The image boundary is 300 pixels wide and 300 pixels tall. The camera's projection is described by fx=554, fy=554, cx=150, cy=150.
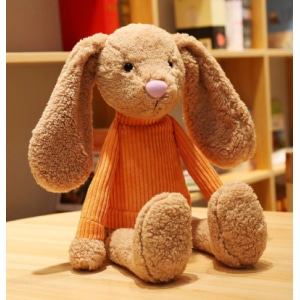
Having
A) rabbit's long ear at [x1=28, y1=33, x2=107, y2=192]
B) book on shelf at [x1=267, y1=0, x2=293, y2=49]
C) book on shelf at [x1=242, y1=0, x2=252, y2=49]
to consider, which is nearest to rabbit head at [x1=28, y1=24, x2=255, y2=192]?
rabbit's long ear at [x1=28, y1=33, x2=107, y2=192]

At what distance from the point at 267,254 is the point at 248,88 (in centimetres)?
134

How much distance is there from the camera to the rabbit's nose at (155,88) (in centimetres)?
75

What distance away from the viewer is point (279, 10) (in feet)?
8.10

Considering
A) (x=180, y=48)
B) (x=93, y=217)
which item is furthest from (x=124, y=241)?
(x=180, y=48)

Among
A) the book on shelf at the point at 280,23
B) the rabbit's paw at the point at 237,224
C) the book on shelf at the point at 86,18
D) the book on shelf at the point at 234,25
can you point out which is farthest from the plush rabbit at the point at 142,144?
the book on shelf at the point at 280,23

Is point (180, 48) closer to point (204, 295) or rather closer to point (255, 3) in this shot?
point (204, 295)

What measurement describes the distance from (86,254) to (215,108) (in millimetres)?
299

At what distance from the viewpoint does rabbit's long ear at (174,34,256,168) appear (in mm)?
853

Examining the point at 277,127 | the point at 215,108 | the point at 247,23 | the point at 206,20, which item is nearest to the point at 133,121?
the point at 215,108

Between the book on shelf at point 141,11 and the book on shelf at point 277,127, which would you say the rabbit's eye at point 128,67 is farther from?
the book on shelf at point 277,127

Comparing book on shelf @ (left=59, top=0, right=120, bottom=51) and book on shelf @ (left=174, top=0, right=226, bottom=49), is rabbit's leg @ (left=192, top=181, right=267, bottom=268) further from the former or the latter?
book on shelf @ (left=174, top=0, right=226, bottom=49)

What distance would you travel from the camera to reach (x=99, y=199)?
799 mm

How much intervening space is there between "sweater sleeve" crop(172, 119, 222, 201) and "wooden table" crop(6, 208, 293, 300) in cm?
11

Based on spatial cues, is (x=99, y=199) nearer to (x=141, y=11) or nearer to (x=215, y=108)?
(x=215, y=108)
